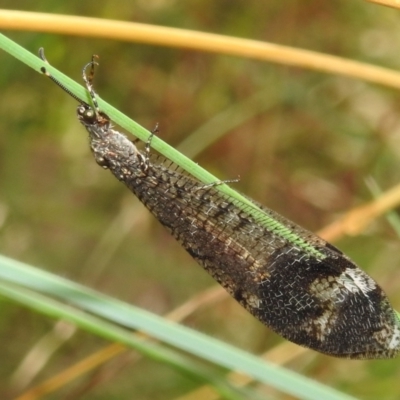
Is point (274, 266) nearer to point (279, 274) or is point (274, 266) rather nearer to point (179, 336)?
point (279, 274)

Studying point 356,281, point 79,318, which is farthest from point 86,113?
point 356,281

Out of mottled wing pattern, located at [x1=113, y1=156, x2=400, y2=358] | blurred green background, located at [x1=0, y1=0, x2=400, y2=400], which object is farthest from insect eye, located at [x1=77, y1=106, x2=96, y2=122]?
blurred green background, located at [x1=0, y1=0, x2=400, y2=400]

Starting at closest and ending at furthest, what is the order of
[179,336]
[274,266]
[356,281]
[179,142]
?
[179,336] < [356,281] < [274,266] < [179,142]

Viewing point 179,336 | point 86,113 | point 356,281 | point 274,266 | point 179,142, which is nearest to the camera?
point 179,336

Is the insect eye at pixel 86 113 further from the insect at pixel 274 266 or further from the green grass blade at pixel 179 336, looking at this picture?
the green grass blade at pixel 179 336

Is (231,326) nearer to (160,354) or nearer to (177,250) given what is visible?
(177,250)

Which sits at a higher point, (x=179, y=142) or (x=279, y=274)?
(x=179, y=142)
